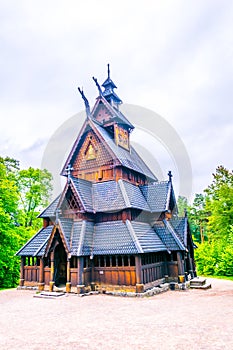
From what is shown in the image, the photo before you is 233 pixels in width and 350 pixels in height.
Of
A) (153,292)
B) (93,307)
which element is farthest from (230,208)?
(93,307)

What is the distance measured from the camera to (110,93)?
1023 inches

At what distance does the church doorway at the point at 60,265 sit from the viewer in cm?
1700

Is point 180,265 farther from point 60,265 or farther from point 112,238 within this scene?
point 60,265

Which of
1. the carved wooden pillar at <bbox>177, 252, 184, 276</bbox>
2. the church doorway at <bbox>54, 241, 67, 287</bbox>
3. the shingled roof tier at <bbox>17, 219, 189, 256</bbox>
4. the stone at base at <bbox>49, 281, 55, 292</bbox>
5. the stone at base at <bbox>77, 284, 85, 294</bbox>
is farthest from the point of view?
the carved wooden pillar at <bbox>177, 252, 184, 276</bbox>

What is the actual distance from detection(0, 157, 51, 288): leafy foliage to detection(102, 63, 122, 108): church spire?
11.6m

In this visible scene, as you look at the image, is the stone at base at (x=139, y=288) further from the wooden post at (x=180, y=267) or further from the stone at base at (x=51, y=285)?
the stone at base at (x=51, y=285)

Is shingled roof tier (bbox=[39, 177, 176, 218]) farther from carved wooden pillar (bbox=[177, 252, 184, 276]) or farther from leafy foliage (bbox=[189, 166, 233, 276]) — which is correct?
leafy foliage (bbox=[189, 166, 233, 276])

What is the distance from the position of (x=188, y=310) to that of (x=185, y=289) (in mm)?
6408

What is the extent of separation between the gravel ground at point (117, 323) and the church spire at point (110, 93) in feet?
60.2

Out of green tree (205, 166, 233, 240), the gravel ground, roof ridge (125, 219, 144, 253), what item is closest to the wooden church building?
roof ridge (125, 219, 144, 253)

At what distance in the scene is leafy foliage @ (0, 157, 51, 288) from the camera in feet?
70.0

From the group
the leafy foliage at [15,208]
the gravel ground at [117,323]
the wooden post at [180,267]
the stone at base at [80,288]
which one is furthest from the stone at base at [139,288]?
the leafy foliage at [15,208]

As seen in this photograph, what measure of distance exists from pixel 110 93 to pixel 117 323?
2116 centimetres

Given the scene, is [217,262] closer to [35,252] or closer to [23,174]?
[35,252]
